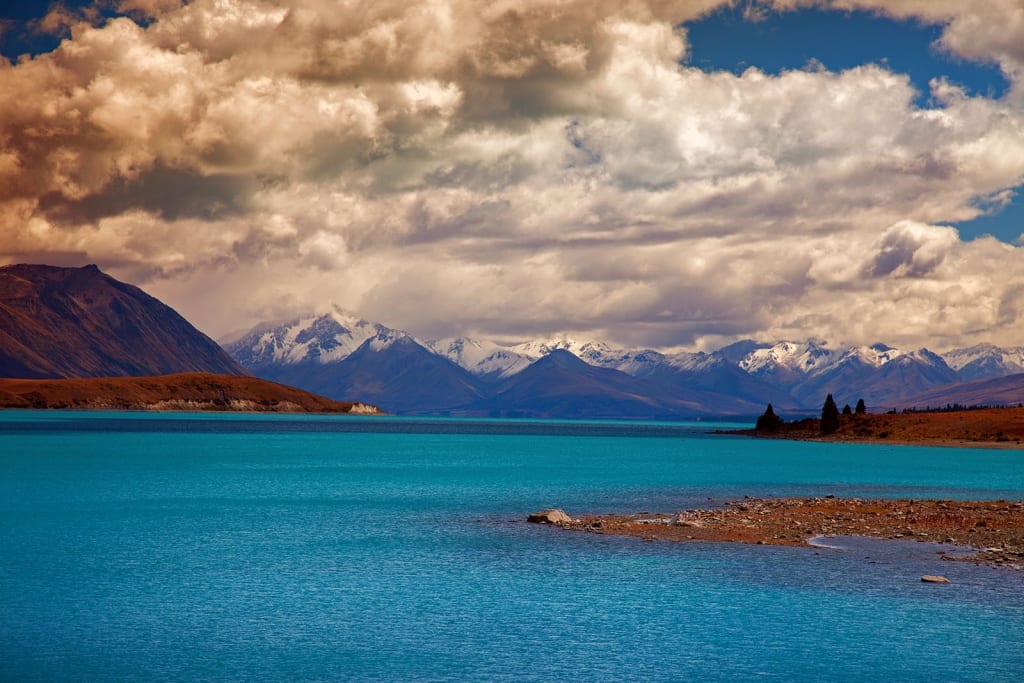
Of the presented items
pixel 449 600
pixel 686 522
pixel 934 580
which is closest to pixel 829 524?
pixel 686 522

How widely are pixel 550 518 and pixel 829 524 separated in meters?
19.4

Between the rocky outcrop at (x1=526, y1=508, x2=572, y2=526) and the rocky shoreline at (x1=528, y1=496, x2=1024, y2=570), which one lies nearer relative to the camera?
the rocky shoreline at (x1=528, y1=496, x2=1024, y2=570)

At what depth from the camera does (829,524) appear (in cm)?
6619

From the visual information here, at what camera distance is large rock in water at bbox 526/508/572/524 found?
65.5 meters

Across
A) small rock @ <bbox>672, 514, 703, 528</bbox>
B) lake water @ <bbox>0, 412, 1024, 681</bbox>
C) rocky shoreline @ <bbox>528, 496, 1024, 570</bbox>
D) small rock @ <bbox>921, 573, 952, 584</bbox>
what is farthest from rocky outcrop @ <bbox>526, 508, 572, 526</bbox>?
small rock @ <bbox>921, 573, 952, 584</bbox>

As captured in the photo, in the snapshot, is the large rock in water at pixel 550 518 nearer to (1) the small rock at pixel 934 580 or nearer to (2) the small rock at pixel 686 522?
(2) the small rock at pixel 686 522

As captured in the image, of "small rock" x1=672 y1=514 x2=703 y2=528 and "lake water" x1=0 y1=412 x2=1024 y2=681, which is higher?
"small rock" x1=672 y1=514 x2=703 y2=528

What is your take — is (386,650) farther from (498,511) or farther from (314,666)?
(498,511)

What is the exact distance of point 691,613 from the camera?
39.5 meters

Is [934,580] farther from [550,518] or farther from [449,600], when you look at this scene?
[550,518]

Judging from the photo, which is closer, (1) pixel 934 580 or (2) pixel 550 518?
(1) pixel 934 580

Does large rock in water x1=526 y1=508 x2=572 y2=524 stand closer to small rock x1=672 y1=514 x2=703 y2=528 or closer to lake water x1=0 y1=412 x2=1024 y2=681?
lake water x1=0 y1=412 x2=1024 y2=681

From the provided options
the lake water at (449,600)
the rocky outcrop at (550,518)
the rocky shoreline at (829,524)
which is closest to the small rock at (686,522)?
the rocky shoreline at (829,524)

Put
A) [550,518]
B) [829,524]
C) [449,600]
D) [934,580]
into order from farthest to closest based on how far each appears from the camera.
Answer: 1. [829,524]
2. [550,518]
3. [934,580]
4. [449,600]
